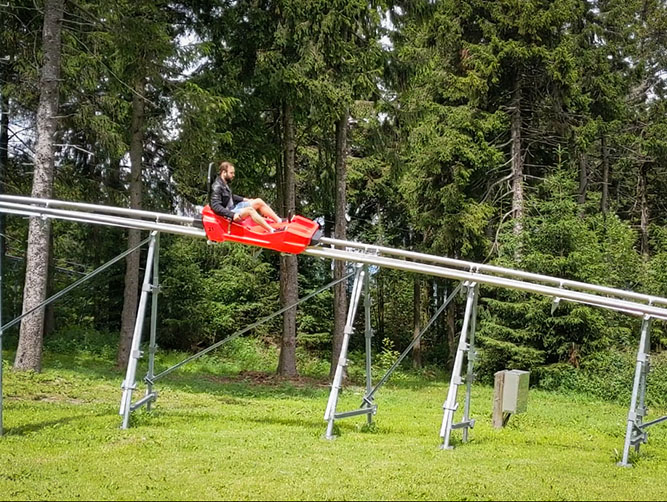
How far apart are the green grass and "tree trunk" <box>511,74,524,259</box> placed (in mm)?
8048

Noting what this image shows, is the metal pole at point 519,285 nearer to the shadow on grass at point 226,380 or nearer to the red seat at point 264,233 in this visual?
the red seat at point 264,233

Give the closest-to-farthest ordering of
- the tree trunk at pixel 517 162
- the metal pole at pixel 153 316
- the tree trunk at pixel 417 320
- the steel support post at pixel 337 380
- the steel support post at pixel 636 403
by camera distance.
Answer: the steel support post at pixel 636 403 < the steel support post at pixel 337 380 < the metal pole at pixel 153 316 < the tree trunk at pixel 517 162 < the tree trunk at pixel 417 320

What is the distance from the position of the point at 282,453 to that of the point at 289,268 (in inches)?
397

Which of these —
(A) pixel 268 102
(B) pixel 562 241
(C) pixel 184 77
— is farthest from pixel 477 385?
(C) pixel 184 77

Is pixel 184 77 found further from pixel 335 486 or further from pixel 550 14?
pixel 335 486

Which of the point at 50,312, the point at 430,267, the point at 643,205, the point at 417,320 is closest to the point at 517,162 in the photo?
the point at 417,320

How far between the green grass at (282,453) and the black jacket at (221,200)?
3.02 m

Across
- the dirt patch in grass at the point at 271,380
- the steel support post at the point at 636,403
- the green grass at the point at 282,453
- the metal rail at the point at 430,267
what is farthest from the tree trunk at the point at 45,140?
the steel support post at the point at 636,403

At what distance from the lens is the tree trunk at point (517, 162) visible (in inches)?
850

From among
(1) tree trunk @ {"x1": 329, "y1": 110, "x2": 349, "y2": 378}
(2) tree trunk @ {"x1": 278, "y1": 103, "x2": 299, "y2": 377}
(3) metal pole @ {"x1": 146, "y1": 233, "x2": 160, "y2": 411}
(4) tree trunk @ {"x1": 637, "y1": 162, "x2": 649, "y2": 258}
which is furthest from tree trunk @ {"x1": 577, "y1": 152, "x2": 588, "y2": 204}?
(3) metal pole @ {"x1": 146, "y1": 233, "x2": 160, "y2": 411}

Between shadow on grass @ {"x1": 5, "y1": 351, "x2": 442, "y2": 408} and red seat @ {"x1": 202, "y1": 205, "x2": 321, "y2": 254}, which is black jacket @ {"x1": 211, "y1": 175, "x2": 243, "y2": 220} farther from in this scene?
→ shadow on grass @ {"x1": 5, "y1": 351, "x2": 442, "y2": 408}

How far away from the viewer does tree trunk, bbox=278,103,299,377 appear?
730 inches

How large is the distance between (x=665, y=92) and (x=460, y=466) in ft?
84.7

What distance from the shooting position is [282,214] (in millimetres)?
19750
